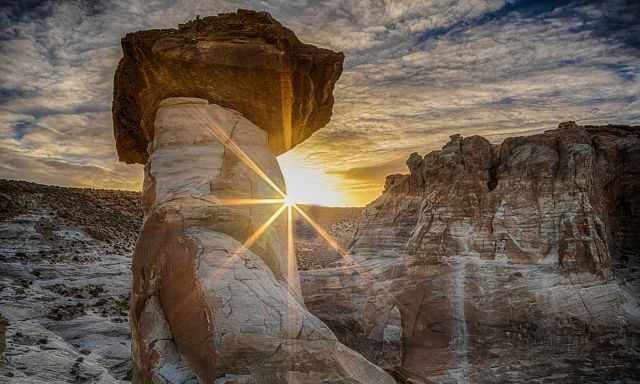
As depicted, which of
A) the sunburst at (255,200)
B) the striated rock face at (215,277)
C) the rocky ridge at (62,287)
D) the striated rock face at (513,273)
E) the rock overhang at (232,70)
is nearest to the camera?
the striated rock face at (215,277)

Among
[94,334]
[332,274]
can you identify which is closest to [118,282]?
[94,334]

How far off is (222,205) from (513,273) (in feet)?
20.1

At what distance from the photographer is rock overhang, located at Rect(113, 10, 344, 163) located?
5383mm

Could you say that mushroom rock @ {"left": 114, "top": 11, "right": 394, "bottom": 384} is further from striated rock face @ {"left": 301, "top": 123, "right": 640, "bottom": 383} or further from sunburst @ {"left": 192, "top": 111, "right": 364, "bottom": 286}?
striated rock face @ {"left": 301, "top": 123, "right": 640, "bottom": 383}

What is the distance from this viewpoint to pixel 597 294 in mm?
7410

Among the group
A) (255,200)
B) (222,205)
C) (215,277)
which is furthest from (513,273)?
(215,277)

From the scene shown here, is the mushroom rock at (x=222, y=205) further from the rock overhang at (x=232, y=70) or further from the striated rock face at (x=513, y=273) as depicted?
the striated rock face at (x=513, y=273)

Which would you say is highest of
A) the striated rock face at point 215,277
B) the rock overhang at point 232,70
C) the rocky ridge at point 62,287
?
the rock overhang at point 232,70

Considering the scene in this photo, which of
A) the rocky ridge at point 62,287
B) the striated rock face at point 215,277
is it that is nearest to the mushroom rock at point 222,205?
the striated rock face at point 215,277

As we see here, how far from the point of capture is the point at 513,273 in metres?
7.89

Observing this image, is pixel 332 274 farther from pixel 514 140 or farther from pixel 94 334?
pixel 94 334

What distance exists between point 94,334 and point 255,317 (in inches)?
362

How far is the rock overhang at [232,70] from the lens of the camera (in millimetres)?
5383

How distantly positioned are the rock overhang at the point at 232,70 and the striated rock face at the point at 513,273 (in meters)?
4.29
